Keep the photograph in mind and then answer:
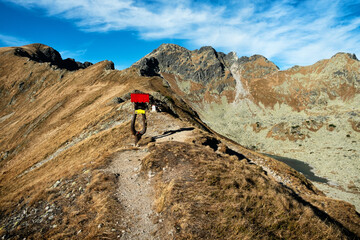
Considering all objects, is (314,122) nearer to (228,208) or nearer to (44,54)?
(228,208)

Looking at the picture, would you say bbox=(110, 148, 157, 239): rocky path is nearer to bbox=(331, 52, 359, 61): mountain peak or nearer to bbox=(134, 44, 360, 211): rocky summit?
bbox=(134, 44, 360, 211): rocky summit

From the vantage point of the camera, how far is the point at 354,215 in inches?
547

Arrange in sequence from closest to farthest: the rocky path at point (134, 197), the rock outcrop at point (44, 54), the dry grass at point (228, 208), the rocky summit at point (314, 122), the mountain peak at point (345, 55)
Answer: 1. the dry grass at point (228, 208)
2. the rocky path at point (134, 197)
3. the rocky summit at point (314, 122)
4. the rock outcrop at point (44, 54)
5. the mountain peak at point (345, 55)

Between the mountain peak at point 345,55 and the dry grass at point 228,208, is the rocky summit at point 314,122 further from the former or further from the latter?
the dry grass at point 228,208

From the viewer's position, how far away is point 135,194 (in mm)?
11469

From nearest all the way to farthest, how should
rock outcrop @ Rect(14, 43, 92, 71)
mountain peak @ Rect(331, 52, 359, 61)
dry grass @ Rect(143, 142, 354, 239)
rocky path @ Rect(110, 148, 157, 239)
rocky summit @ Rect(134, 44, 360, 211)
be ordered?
dry grass @ Rect(143, 142, 354, 239) < rocky path @ Rect(110, 148, 157, 239) < rocky summit @ Rect(134, 44, 360, 211) < rock outcrop @ Rect(14, 43, 92, 71) < mountain peak @ Rect(331, 52, 359, 61)

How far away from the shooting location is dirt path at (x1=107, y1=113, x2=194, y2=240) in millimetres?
Answer: 8710

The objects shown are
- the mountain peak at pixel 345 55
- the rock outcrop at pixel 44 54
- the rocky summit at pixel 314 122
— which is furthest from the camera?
the mountain peak at pixel 345 55

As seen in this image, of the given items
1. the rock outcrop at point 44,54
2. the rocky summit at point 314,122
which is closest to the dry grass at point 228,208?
the rocky summit at point 314,122

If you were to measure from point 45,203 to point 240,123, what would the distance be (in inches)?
6291

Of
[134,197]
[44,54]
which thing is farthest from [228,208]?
[44,54]

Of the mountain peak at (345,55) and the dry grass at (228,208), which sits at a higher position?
the mountain peak at (345,55)

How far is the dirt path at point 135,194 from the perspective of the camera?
8.71 m

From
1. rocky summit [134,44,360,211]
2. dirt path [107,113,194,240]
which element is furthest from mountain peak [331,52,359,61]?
dirt path [107,113,194,240]
